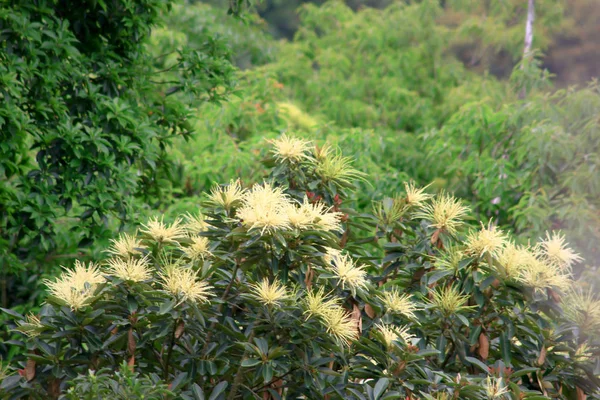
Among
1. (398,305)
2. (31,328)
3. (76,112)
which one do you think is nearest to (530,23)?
(76,112)

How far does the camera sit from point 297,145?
290 cm

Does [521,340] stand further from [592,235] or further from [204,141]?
[204,141]

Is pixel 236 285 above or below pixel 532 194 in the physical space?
above

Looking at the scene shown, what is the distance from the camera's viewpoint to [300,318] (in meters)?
2.48

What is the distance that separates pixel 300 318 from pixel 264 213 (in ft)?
1.24

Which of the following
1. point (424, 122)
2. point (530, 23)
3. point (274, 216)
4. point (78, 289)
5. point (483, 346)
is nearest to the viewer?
point (274, 216)

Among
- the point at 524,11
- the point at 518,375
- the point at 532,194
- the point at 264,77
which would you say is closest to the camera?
the point at 518,375

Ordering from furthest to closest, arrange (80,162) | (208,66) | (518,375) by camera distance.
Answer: (208,66), (80,162), (518,375)

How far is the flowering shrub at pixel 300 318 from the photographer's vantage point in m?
2.45

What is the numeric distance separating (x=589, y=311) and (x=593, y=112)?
344cm

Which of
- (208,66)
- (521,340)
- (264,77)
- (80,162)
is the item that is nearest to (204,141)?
(264,77)

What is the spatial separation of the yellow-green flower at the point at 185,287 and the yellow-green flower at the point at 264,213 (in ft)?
0.82

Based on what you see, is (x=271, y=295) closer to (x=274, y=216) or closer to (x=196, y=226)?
(x=274, y=216)

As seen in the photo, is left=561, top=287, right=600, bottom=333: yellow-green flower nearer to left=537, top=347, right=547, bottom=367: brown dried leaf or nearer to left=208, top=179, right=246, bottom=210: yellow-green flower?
left=537, top=347, right=547, bottom=367: brown dried leaf
